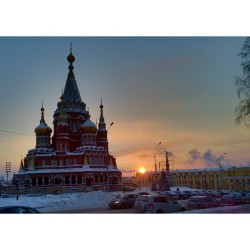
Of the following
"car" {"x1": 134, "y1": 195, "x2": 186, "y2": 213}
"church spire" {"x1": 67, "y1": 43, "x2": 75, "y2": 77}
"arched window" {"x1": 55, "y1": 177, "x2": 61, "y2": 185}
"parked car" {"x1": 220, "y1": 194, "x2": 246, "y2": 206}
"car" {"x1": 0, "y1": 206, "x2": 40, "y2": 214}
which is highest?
"church spire" {"x1": 67, "y1": 43, "x2": 75, "y2": 77}

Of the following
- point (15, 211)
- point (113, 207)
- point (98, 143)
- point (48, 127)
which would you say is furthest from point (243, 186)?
point (15, 211)

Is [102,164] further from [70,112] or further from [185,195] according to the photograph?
[185,195]

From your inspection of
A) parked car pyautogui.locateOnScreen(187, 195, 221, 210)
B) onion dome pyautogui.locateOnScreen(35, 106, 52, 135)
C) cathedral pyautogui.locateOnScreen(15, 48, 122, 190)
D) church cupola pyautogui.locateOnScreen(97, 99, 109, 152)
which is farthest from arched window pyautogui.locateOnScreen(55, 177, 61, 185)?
parked car pyautogui.locateOnScreen(187, 195, 221, 210)

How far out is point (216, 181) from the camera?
68.4 m

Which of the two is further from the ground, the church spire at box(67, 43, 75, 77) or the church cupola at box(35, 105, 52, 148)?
the church spire at box(67, 43, 75, 77)

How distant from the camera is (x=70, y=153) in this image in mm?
48156

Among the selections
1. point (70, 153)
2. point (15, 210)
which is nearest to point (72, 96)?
point (70, 153)

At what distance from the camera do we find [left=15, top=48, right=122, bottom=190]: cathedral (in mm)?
46406

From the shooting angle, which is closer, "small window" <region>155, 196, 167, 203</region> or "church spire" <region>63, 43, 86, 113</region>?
"small window" <region>155, 196, 167, 203</region>

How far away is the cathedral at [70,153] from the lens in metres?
46.4

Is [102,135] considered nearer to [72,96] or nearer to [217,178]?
[72,96]

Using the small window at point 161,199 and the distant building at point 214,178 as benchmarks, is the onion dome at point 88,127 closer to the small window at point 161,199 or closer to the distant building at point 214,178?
the distant building at point 214,178

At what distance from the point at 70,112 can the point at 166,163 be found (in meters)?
16.8

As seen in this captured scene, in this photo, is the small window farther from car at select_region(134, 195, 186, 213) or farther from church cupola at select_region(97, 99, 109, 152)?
church cupola at select_region(97, 99, 109, 152)
